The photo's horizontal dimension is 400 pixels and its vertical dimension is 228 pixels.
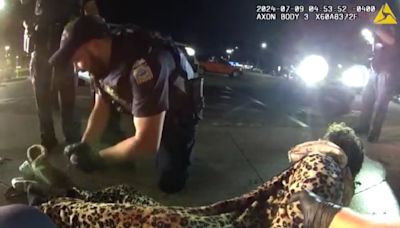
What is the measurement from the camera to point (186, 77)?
3.94 metres

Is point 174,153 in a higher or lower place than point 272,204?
lower

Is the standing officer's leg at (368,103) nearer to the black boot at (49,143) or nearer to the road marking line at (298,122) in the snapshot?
the road marking line at (298,122)

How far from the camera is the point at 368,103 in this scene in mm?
7703

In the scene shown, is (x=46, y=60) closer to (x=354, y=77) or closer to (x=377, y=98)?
(x=377, y=98)

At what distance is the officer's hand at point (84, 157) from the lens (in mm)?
2982

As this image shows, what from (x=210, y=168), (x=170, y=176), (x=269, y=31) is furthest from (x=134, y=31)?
(x=269, y=31)

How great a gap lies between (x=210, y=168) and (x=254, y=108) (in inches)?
226

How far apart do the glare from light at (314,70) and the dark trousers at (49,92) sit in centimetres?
1203

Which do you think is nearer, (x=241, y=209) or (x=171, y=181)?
(x=241, y=209)

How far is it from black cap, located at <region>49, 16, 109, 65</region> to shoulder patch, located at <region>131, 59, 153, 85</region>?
0.26 m

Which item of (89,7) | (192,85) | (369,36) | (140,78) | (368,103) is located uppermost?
(89,7)

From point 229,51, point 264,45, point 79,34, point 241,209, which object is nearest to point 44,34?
Result: point 79,34

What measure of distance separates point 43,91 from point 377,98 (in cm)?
438

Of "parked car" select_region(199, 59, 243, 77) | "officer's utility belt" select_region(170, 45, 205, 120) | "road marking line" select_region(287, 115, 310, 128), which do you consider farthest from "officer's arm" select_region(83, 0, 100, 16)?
"parked car" select_region(199, 59, 243, 77)
